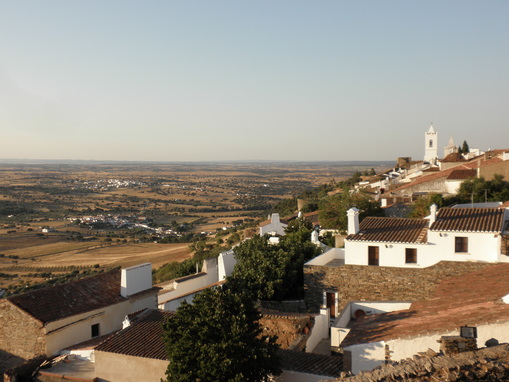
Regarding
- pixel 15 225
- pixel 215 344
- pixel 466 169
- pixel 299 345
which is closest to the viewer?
pixel 215 344

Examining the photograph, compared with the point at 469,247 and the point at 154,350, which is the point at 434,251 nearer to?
the point at 469,247

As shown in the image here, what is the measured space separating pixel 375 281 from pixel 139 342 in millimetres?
8534

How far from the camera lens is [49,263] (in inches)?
1708

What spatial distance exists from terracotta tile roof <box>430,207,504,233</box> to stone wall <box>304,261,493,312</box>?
1224 millimetres

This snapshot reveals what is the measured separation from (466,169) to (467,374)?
30.6 m

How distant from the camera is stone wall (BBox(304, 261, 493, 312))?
16094 millimetres

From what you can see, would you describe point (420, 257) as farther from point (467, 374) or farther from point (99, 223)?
point (99, 223)

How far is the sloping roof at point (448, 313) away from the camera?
1005 cm

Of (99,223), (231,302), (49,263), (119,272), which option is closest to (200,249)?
(49,263)

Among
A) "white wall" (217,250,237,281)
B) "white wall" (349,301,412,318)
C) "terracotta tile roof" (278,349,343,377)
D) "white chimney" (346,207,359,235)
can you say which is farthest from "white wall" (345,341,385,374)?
"white wall" (217,250,237,281)

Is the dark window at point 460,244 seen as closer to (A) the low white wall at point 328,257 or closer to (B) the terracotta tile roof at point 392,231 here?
(B) the terracotta tile roof at point 392,231

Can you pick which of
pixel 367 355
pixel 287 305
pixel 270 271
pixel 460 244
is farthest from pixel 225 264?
pixel 367 355

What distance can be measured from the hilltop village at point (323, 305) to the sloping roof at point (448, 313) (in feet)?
0.13

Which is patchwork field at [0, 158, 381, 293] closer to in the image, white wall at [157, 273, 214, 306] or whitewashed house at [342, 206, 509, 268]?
white wall at [157, 273, 214, 306]
